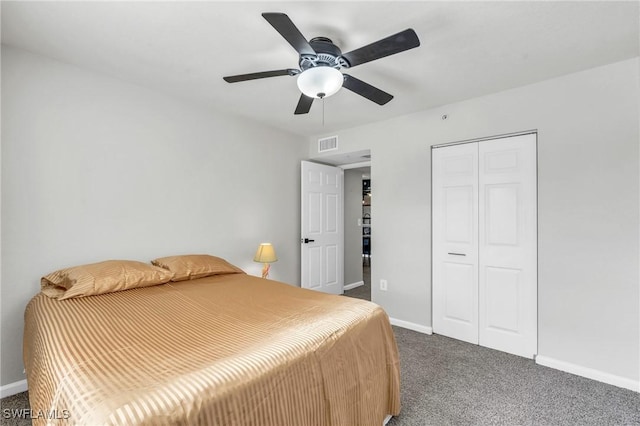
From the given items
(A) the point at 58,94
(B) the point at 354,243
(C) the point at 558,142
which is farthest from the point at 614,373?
(A) the point at 58,94

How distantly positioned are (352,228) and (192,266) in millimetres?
3243

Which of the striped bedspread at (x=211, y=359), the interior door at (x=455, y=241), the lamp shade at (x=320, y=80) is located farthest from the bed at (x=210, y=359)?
the interior door at (x=455, y=241)

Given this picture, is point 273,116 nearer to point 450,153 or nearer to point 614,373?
point 450,153

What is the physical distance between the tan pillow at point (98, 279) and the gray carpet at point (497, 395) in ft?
2.53

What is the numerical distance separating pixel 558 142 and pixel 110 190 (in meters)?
3.82

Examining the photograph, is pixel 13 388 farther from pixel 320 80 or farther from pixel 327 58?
pixel 327 58

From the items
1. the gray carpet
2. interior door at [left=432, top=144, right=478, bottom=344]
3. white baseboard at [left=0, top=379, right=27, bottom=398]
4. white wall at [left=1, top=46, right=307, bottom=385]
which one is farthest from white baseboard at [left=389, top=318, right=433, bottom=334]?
white baseboard at [left=0, top=379, right=27, bottom=398]

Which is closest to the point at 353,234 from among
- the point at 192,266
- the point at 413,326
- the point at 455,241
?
the point at 413,326

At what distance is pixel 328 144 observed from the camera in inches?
164

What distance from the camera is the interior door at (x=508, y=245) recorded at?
2676 mm

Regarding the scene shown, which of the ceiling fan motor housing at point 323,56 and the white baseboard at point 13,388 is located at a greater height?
the ceiling fan motor housing at point 323,56

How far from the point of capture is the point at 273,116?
3.50m

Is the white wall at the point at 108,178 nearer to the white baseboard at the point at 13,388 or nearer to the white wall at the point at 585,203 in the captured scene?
the white baseboard at the point at 13,388

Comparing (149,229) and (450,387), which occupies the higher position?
(149,229)
